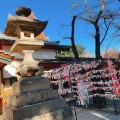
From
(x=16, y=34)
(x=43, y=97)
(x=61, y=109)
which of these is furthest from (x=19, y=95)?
(x=16, y=34)

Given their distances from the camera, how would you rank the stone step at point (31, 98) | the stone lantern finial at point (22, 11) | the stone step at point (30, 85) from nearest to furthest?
the stone step at point (31, 98) < the stone step at point (30, 85) < the stone lantern finial at point (22, 11)

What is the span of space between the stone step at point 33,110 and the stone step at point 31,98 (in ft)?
0.46

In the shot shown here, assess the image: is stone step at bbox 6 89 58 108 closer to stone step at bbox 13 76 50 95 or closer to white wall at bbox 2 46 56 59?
stone step at bbox 13 76 50 95

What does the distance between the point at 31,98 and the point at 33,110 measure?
38cm

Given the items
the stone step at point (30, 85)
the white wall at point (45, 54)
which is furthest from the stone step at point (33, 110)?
the white wall at point (45, 54)

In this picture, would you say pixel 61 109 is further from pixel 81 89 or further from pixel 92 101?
pixel 92 101

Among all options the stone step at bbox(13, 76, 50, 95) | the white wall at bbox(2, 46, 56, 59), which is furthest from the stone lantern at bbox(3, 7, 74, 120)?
the white wall at bbox(2, 46, 56, 59)

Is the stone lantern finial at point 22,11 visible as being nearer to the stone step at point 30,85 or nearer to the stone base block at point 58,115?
the stone step at point 30,85

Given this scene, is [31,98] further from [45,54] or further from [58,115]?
[45,54]

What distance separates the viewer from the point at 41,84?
5871mm

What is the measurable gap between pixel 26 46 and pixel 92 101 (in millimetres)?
9416

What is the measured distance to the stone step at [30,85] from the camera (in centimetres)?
548

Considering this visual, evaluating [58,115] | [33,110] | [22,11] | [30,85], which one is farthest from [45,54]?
[33,110]

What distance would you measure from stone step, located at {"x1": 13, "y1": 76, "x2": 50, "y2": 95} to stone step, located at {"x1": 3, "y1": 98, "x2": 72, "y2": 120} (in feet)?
1.73
